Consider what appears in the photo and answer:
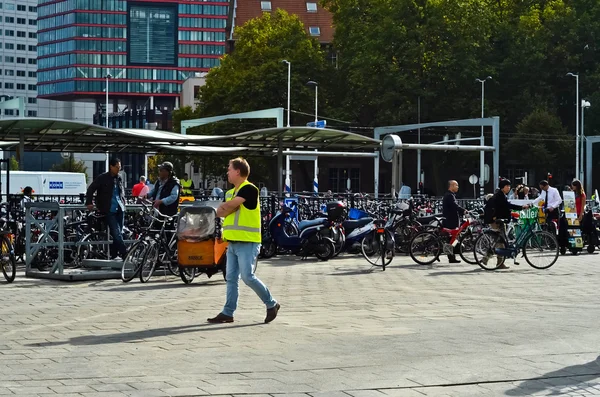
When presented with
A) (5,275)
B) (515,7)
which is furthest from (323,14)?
(5,275)

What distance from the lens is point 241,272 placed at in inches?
447

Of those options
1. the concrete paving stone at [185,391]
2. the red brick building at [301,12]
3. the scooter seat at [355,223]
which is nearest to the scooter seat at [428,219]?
the scooter seat at [355,223]

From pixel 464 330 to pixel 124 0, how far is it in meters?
140

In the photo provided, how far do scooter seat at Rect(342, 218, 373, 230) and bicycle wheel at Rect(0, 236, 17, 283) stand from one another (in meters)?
7.95

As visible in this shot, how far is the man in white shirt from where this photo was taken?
25547 mm

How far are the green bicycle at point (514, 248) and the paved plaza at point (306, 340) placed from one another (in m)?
3.22

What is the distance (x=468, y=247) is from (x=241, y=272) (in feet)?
32.1

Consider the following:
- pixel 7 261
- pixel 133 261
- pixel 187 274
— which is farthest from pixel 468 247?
pixel 7 261

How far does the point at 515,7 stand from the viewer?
70062 mm

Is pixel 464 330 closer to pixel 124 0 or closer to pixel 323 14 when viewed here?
pixel 323 14

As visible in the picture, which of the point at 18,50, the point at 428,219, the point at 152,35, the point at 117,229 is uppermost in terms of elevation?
the point at 18,50

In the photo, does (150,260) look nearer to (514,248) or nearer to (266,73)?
(514,248)

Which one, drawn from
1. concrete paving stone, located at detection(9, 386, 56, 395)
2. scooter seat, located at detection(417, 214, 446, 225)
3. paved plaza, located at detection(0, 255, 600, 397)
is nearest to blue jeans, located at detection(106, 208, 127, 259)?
paved plaza, located at detection(0, 255, 600, 397)

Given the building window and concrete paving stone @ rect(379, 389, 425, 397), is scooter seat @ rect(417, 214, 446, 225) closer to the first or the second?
concrete paving stone @ rect(379, 389, 425, 397)
